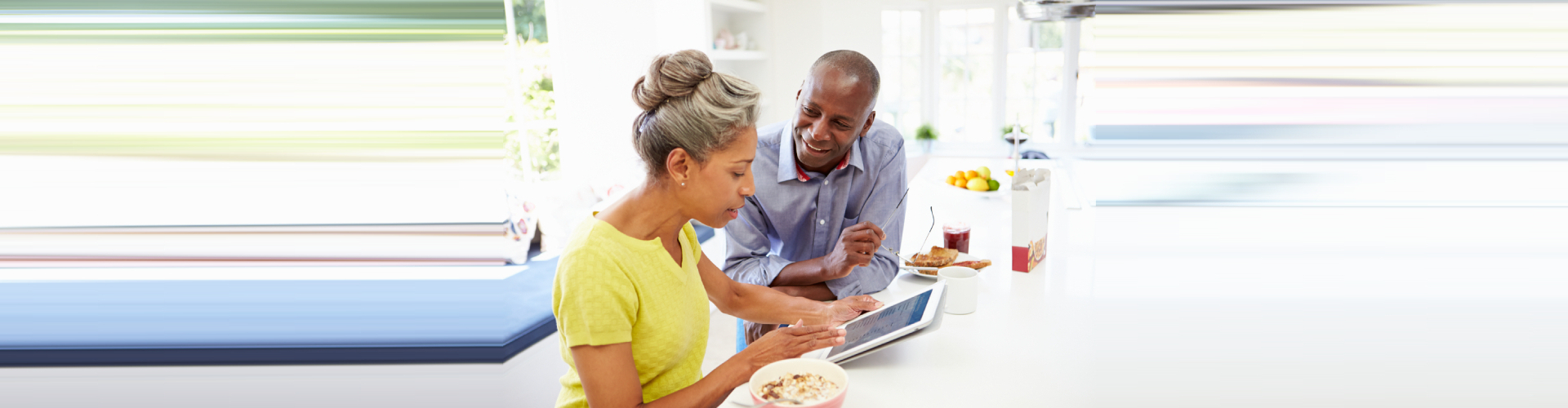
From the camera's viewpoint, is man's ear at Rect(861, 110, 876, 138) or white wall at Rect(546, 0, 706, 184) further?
white wall at Rect(546, 0, 706, 184)

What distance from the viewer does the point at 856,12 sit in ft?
18.0

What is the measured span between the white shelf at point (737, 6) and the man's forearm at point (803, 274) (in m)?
2.98

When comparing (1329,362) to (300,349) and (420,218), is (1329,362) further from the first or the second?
(300,349)

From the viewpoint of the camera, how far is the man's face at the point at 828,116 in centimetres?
156

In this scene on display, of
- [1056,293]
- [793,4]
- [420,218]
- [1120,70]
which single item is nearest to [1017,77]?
[793,4]

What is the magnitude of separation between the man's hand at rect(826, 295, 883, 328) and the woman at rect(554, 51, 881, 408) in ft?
0.69

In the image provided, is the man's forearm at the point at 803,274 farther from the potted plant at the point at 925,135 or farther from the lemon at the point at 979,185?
the potted plant at the point at 925,135

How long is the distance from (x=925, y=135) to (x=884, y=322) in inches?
187

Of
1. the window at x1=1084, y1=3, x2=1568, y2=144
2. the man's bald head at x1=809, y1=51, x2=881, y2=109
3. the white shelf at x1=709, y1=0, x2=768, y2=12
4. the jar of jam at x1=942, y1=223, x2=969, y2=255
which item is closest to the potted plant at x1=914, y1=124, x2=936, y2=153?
the white shelf at x1=709, y1=0, x2=768, y2=12

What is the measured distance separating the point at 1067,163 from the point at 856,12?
227 centimetres

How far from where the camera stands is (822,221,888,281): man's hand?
150cm

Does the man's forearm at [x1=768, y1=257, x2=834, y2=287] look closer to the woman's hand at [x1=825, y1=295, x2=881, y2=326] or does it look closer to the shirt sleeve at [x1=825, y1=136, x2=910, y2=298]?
the shirt sleeve at [x1=825, y1=136, x2=910, y2=298]

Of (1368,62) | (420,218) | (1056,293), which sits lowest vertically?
(1056,293)

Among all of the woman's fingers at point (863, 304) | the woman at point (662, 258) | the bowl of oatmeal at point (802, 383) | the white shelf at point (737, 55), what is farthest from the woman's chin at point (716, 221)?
the white shelf at point (737, 55)
